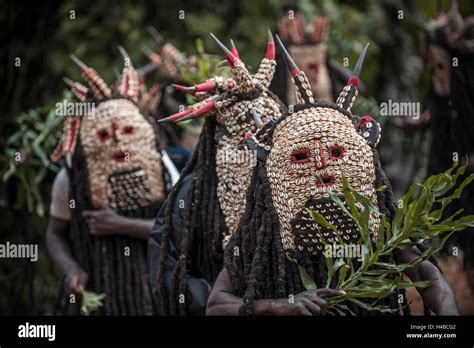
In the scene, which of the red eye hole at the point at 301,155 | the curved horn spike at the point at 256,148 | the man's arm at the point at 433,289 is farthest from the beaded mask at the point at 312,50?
the man's arm at the point at 433,289

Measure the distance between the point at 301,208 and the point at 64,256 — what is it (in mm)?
3021

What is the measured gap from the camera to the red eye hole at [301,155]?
18.1 feet

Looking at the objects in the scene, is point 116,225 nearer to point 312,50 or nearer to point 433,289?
point 433,289

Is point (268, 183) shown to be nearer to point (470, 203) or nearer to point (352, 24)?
point (470, 203)

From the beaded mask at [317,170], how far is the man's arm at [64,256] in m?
2.63

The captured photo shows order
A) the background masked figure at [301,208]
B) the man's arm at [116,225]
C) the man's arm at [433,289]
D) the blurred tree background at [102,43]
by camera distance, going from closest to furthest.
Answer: the man's arm at [433,289], the background masked figure at [301,208], the man's arm at [116,225], the blurred tree background at [102,43]

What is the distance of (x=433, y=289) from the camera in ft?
17.6

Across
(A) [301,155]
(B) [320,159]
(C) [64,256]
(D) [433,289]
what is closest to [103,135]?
(C) [64,256]

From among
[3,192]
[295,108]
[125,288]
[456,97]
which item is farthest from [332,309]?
[3,192]

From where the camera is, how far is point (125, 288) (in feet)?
25.9

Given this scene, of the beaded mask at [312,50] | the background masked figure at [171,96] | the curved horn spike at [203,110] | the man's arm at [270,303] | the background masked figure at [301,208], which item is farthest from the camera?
the beaded mask at [312,50]

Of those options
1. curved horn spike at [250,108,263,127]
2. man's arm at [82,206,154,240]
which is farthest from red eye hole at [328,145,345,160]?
man's arm at [82,206,154,240]

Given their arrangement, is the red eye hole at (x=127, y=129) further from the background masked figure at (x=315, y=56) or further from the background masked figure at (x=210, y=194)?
the background masked figure at (x=315, y=56)

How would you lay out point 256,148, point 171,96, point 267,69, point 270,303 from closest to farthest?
point 270,303, point 256,148, point 267,69, point 171,96
